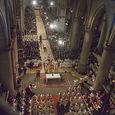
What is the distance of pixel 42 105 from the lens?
18.4 metres

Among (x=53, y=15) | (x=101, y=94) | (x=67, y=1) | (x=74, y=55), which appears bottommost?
(x=101, y=94)

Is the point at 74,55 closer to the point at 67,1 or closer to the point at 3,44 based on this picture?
the point at 67,1

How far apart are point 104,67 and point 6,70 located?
9888mm

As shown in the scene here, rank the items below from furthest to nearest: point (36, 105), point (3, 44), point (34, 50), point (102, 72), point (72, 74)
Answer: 1. point (34, 50)
2. point (72, 74)
3. point (102, 72)
4. point (36, 105)
5. point (3, 44)

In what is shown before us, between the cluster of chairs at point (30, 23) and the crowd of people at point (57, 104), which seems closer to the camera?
the crowd of people at point (57, 104)

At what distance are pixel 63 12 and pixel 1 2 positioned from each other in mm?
18779

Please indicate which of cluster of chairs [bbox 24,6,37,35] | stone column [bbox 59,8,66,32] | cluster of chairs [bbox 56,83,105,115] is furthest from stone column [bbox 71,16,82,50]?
cluster of chairs [bbox 56,83,105,115]

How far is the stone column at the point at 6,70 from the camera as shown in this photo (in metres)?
17.4

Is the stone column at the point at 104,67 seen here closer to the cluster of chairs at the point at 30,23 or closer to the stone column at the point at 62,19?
the stone column at the point at 62,19

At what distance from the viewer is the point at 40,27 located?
4044cm

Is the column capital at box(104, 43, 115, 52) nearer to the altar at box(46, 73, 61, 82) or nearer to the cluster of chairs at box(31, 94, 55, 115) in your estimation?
the altar at box(46, 73, 61, 82)

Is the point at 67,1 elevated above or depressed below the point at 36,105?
above

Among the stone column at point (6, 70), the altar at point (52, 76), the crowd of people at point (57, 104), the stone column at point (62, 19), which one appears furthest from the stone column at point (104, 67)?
the stone column at point (62, 19)

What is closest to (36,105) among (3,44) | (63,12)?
(3,44)
